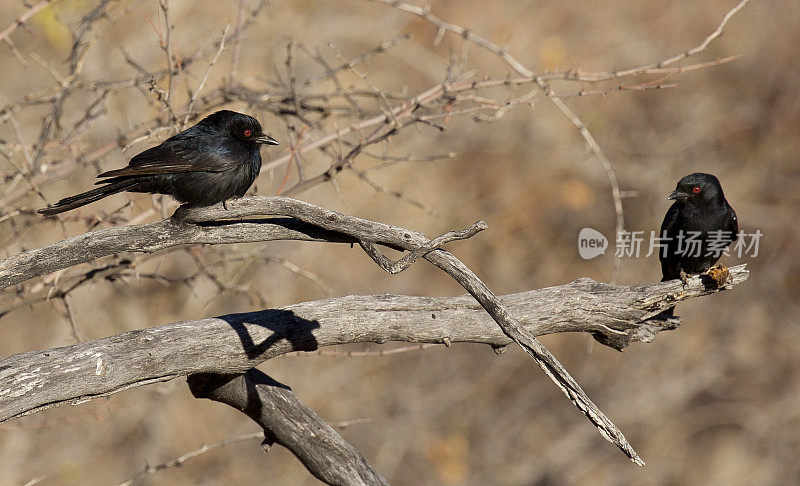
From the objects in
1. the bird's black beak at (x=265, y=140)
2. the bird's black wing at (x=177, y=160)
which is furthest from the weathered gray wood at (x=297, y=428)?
the bird's black beak at (x=265, y=140)

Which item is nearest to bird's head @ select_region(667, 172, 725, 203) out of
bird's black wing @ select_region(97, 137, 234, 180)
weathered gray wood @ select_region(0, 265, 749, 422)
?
weathered gray wood @ select_region(0, 265, 749, 422)

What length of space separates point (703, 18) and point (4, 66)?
10.2 meters

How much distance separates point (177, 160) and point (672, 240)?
11.5ft

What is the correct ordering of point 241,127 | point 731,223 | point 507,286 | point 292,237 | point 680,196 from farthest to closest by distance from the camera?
point 507,286, point 731,223, point 680,196, point 241,127, point 292,237

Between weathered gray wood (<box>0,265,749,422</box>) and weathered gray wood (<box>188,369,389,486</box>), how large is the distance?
50 centimetres

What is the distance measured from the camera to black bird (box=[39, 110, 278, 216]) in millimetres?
3945

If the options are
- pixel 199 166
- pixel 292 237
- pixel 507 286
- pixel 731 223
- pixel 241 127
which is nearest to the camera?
pixel 292 237

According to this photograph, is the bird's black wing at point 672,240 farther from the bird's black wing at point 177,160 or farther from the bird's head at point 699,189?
the bird's black wing at point 177,160

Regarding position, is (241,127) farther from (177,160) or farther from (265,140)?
(177,160)

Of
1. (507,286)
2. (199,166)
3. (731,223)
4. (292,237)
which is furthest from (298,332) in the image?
(507,286)

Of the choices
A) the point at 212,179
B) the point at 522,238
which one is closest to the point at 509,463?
the point at 522,238

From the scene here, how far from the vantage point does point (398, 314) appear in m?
3.90

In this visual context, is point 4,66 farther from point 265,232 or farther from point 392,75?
point 265,232

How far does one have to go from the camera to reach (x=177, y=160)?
4020mm
